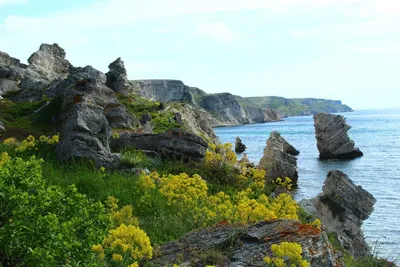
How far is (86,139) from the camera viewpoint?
16359 millimetres

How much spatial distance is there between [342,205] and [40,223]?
21.5 m

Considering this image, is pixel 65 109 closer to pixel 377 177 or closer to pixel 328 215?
pixel 328 215

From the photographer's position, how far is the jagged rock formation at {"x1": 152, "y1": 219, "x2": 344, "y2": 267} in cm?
659

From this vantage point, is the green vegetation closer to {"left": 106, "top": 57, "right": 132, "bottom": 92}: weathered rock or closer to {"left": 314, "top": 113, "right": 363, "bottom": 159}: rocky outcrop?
{"left": 106, "top": 57, "right": 132, "bottom": 92}: weathered rock

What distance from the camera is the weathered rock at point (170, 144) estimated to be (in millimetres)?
18750

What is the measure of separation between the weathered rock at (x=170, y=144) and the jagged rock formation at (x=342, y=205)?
6.04 metres

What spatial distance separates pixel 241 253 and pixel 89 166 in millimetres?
9628

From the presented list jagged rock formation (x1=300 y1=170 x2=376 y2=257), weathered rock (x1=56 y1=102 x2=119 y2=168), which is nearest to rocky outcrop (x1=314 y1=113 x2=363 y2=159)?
jagged rock formation (x1=300 y1=170 x2=376 y2=257)

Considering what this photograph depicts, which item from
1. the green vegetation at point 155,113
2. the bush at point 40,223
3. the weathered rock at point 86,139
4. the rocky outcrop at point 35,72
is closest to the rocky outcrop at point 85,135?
the weathered rock at point 86,139

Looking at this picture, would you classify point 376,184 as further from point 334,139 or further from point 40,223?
point 40,223

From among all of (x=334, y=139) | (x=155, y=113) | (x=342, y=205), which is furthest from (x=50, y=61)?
(x=342, y=205)

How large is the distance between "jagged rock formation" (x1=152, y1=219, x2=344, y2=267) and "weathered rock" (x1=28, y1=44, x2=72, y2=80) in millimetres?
57256

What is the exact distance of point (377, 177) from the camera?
1844 inches

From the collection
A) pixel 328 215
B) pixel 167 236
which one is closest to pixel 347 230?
pixel 328 215
